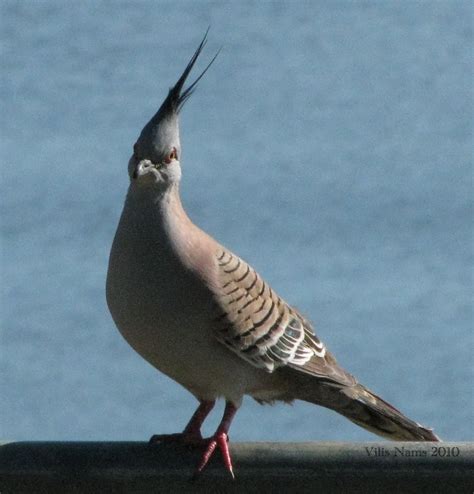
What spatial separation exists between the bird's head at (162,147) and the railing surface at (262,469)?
99 cm

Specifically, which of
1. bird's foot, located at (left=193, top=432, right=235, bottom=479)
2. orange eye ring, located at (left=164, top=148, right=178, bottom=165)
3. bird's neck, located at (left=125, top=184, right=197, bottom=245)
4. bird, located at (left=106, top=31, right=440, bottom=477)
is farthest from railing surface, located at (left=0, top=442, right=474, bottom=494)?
orange eye ring, located at (left=164, top=148, right=178, bottom=165)

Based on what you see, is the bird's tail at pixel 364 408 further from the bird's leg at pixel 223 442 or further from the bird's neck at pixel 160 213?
the bird's neck at pixel 160 213

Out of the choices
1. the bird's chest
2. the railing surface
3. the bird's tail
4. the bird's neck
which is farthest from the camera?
Answer: the bird's tail

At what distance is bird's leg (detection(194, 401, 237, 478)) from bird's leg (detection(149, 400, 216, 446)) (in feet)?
0.23

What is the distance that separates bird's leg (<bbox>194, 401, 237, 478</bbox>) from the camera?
329 centimetres

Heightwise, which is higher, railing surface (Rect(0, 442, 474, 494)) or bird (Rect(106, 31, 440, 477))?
bird (Rect(106, 31, 440, 477))

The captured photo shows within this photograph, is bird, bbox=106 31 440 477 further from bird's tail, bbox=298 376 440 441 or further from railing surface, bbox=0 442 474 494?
railing surface, bbox=0 442 474 494

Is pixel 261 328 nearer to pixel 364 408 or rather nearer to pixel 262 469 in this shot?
pixel 364 408

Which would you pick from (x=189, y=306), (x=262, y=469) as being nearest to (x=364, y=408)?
(x=189, y=306)

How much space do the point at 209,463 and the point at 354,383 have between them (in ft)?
3.32

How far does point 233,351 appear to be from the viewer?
3.97 metres

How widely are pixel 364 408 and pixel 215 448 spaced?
0.82 m

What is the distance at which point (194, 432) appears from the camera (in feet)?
13.1

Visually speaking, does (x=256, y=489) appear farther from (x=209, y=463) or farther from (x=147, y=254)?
(x=147, y=254)
